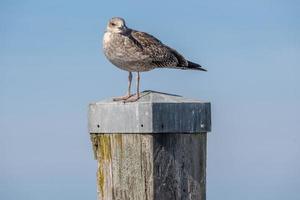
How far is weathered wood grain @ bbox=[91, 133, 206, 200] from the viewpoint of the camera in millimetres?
3982

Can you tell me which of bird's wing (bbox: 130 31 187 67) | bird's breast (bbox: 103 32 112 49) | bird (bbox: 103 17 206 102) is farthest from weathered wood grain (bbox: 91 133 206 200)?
bird's breast (bbox: 103 32 112 49)

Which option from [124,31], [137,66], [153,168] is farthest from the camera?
[124,31]

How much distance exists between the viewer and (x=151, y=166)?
13.0 feet

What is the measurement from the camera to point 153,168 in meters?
3.96

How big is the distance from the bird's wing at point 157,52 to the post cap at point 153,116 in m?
2.16

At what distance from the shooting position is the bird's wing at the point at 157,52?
6.37 metres

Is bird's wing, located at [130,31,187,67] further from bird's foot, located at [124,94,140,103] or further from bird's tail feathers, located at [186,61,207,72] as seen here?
bird's foot, located at [124,94,140,103]

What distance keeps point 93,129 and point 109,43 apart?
2389 mm

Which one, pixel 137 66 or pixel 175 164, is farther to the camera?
pixel 137 66

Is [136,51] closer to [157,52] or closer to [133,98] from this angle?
[157,52]

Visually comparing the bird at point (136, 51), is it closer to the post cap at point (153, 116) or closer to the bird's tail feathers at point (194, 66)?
the bird's tail feathers at point (194, 66)

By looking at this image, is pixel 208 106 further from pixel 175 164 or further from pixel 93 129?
pixel 93 129

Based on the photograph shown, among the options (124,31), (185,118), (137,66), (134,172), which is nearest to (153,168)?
(134,172)

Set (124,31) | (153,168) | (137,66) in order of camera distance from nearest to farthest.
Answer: (153,168), (137,66), (124,31)
